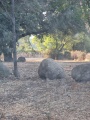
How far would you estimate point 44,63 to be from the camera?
1357 cm

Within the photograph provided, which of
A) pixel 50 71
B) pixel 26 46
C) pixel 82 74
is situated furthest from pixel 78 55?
pixel 82 74

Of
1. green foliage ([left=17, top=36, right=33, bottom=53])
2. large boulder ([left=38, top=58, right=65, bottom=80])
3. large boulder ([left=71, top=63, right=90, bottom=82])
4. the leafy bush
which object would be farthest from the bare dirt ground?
green foliage ([left=17, top=36, right=33, bottom=53])

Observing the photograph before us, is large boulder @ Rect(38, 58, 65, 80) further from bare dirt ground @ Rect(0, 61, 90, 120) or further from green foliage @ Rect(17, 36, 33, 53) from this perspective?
green foliage @ Rect(17, 36, 33, 53)

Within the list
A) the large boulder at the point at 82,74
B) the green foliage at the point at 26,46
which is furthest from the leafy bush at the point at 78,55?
the large boulder at the point at 82,74

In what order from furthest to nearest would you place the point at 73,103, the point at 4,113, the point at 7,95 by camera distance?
the point at 7,95 → the point at 73,103 → the point at 4,113

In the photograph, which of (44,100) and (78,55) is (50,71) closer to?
(44,100)

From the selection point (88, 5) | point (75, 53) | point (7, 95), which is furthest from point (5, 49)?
point (75, 53)

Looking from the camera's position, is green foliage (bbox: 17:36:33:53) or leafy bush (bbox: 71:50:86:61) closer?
leafy bush (bbox: 71:50:86:61)

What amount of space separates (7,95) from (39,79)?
12.4ft

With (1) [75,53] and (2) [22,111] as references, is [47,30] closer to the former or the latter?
(1) [75,53]

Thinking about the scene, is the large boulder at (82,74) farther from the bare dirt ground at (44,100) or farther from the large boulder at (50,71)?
the large boulder at (50,71)

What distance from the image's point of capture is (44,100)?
864 cm

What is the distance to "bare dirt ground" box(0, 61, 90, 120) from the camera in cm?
697

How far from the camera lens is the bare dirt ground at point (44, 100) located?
22.9 ft
